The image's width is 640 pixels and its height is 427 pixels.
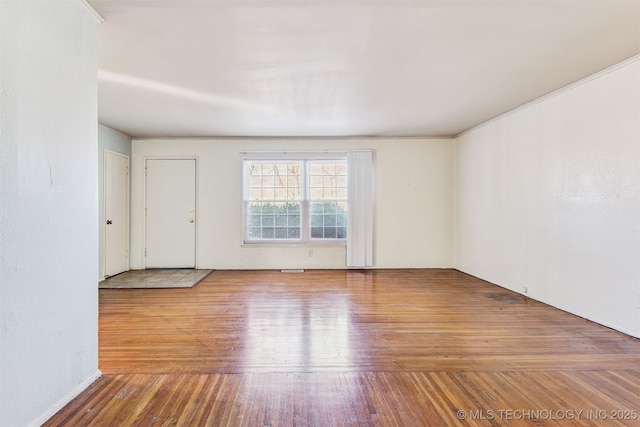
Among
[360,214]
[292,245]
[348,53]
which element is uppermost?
[348,53]

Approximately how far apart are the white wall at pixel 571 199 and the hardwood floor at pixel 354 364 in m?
0.40

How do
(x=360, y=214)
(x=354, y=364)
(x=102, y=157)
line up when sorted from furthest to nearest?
1. (x=360, y=214)
2. (x=102, y=157)
3. (x=354, y=364)

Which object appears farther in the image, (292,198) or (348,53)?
(292,198)

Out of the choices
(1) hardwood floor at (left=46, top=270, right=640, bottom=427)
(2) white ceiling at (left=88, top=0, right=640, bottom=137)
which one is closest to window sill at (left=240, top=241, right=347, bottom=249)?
(1) hardwood floor at (left=46, top=270, right=640, bottom=427)

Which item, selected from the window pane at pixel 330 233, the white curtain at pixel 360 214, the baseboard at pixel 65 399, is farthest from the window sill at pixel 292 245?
the baseboard at pixel 65 399

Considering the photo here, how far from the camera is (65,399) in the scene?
1783 mm

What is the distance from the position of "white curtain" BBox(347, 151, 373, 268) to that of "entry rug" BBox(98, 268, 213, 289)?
8.73ft

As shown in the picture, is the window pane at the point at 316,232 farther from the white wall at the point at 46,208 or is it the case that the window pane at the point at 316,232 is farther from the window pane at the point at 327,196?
the white wall at the point at 46,208

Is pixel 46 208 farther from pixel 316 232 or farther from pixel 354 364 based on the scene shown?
pixel 316 232

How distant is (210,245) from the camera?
5.85m

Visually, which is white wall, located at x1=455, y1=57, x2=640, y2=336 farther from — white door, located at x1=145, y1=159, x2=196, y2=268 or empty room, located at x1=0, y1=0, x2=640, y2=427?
white door, located at x1=145, y1=159, x2=196, y2=268

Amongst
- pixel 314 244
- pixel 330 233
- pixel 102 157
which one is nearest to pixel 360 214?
pixel 330 233

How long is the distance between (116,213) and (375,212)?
454 centimetres

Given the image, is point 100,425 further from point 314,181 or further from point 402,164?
point 402,164
